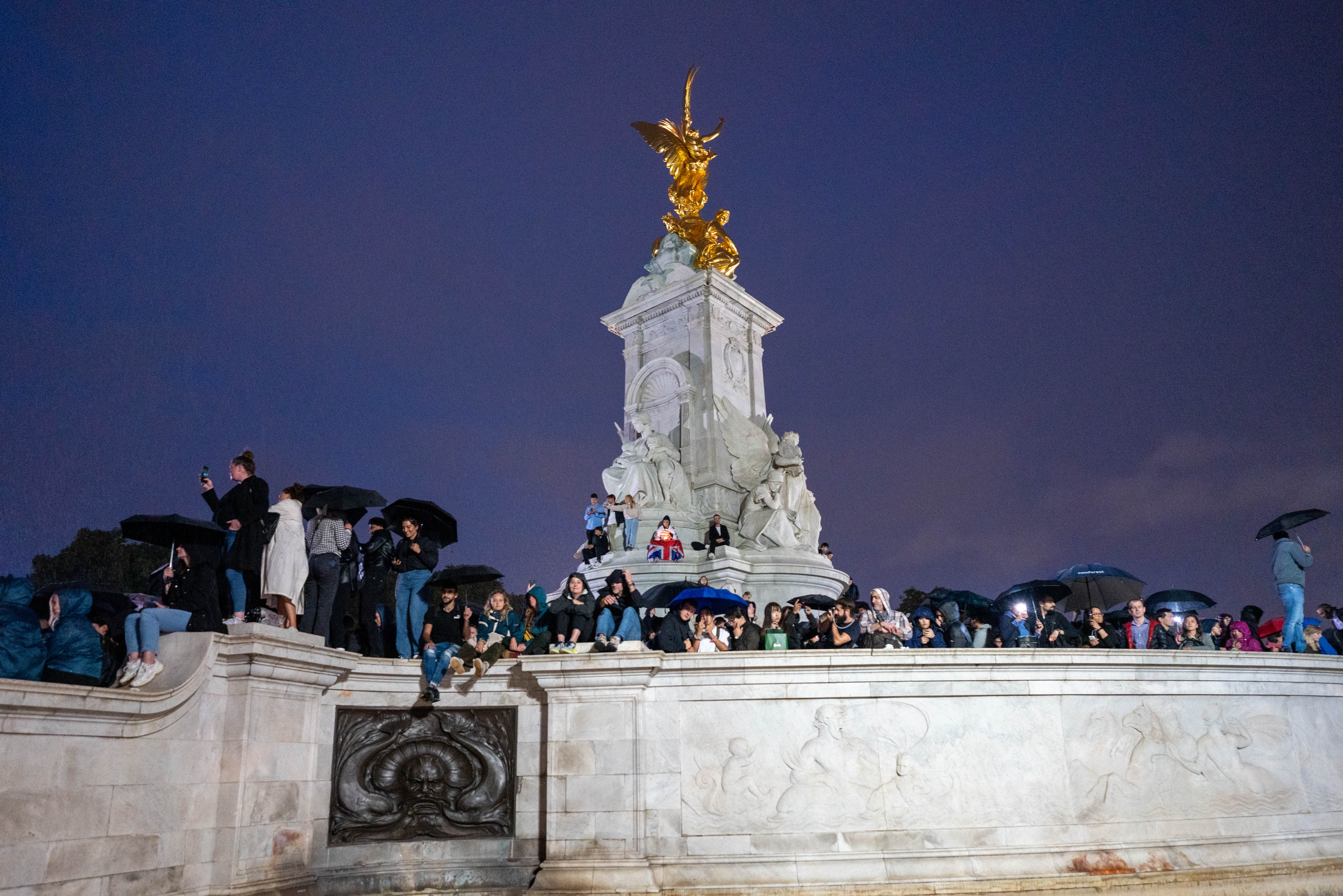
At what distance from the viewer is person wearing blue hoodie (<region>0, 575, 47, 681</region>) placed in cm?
757

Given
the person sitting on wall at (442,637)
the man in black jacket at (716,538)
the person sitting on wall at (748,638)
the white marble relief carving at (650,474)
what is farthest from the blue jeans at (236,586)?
the white marble relief carving at (650,474)

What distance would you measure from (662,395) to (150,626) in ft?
56.7

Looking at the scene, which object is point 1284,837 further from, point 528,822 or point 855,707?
point 528,822

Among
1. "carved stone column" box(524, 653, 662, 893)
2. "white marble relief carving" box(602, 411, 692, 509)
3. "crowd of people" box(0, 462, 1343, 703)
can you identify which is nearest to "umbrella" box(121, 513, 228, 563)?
"crowd of people" box(0, 462, 1343, 703)

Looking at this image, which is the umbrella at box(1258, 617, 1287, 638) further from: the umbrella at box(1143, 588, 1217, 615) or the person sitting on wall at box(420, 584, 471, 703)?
the person sitting on wall at box(420, 584, 471, 703)

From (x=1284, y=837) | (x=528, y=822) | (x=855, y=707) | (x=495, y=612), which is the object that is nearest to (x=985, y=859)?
(x=855, y=707)

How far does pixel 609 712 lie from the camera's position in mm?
9688

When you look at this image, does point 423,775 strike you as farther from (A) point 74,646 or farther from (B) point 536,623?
(A) point 74,646

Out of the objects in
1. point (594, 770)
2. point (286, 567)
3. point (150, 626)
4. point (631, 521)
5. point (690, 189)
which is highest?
point (690, 189)

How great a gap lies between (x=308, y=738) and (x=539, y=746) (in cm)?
221

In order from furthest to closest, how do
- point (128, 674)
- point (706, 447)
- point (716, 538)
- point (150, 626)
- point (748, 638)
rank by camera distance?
1. point (706, 447)
2. point (716, 538)
3. point (748, 638)
4. point (150, 626)
5. point (128, 674)

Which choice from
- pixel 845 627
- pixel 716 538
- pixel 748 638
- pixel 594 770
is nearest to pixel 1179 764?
pixel 845 627

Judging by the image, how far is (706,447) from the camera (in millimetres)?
23750

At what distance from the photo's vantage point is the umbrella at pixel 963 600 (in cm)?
1455
